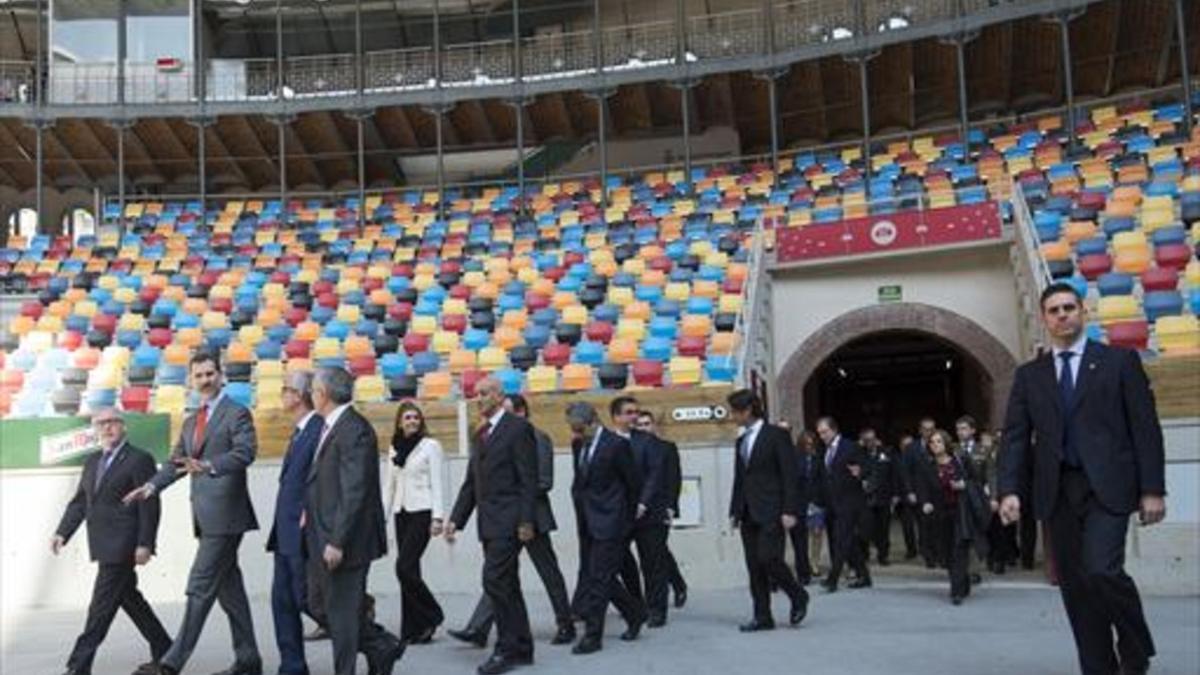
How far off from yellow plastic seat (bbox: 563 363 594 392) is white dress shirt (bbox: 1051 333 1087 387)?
957 centimetres

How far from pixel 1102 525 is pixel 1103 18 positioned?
21593mm

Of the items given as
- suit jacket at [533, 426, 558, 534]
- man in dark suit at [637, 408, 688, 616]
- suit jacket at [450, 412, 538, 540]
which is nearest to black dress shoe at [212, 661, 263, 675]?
suit jacket at [450, 412, 538, 540]

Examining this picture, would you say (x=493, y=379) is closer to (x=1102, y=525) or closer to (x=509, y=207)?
(x=1102, y=525)

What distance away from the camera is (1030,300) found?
16562mm

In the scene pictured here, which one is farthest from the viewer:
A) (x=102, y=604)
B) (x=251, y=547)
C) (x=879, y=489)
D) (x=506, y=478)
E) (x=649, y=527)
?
(x=879, y=489)

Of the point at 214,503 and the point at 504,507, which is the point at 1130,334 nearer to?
the point at 504,507

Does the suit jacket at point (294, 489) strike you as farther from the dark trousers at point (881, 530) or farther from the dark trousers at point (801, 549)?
the dark trousers at point (881, 530)

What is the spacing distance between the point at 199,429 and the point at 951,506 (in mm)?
6945

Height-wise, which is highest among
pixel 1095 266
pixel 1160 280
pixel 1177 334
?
pixel 1095 266

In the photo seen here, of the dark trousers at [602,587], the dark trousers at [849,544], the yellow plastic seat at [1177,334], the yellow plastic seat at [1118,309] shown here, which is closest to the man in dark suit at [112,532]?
the dark trousers at [602,587]

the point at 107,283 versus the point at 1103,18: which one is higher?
the point at 1103,18

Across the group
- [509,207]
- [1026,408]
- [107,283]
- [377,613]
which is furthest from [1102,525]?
[509,207]

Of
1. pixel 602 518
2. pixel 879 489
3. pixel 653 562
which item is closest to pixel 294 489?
pixel 602 518

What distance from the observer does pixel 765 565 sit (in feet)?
29.9
